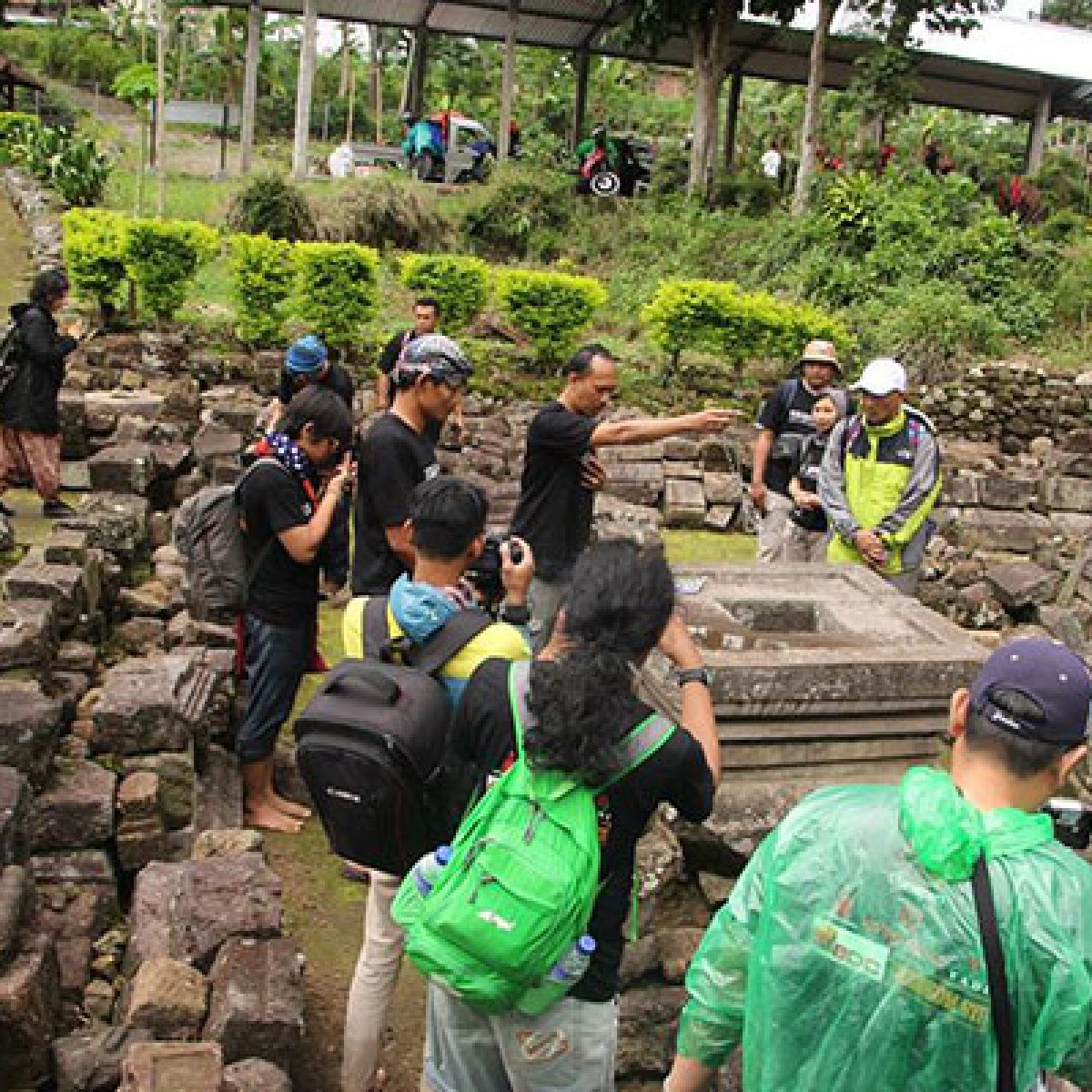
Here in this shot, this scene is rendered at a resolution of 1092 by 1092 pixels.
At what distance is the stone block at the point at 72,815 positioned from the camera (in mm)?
4195

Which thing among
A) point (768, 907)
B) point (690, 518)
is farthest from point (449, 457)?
point (768, 907)

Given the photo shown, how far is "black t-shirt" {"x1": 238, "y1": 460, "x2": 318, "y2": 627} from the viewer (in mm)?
4348

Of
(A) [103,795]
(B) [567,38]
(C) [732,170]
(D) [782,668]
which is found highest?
(B) [567,38]

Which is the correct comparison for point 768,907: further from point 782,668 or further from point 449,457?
point 449,457

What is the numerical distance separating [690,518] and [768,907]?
8.31 metres

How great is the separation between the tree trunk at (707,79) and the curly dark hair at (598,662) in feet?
61.7

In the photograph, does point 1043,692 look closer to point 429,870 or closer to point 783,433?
point 429,870

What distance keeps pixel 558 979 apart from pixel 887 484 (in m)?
3.60

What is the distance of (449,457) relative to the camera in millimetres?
10070

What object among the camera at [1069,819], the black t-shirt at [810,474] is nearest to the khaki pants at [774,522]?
the black t-shirt at [810,474]

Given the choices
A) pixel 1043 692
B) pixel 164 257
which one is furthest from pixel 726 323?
pixel 1043 692

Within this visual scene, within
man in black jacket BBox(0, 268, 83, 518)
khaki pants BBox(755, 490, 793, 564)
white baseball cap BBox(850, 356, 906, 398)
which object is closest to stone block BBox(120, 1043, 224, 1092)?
white baseball cap BBox(850, 356, 906, 398)

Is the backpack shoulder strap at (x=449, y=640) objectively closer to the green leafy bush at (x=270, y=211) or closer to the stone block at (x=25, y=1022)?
the stone block at (x=25, y=1022)

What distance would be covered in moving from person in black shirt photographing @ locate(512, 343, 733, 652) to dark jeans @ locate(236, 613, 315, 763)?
2.81 feet
